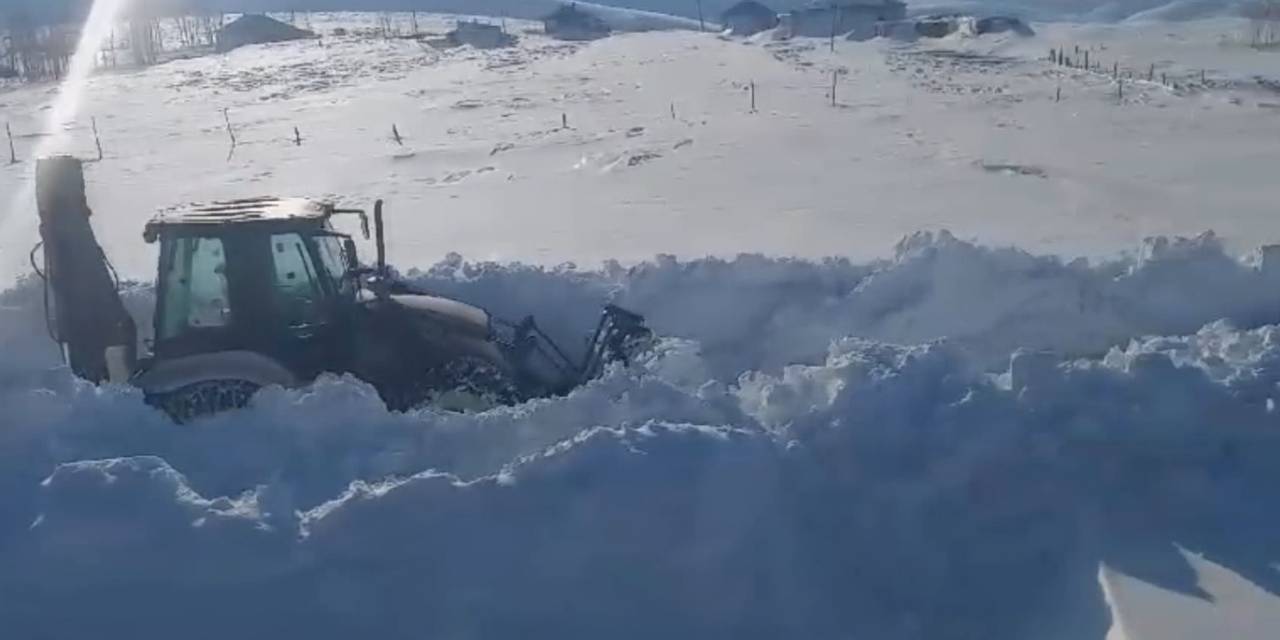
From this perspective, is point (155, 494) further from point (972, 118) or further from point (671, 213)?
point (972, 118)

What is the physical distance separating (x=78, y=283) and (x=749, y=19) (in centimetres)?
6117

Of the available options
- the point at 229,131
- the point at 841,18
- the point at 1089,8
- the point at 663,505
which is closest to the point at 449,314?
the point at 663,505

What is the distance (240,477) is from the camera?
468 cm

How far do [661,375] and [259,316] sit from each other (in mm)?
2128

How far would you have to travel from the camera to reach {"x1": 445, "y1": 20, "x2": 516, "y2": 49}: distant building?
54.7 m

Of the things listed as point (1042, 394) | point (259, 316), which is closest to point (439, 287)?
point (259, 316)

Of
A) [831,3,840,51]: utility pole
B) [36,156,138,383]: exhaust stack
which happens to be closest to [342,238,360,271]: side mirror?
[36,156,138,383]: exhaust stack

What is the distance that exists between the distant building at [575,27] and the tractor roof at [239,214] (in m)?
54.5

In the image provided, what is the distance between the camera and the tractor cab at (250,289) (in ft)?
19.3

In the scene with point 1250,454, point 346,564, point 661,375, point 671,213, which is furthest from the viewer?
point 671,213

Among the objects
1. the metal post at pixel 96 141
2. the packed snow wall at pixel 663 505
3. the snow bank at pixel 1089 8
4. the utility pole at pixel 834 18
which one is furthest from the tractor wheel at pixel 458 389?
the snow bank at pixel 1089 8

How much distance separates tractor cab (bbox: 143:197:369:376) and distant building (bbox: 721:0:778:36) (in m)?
57.2

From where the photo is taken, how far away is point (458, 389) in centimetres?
615

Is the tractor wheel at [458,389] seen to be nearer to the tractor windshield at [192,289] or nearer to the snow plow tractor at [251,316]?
the snow plow tractor at [251,316]
